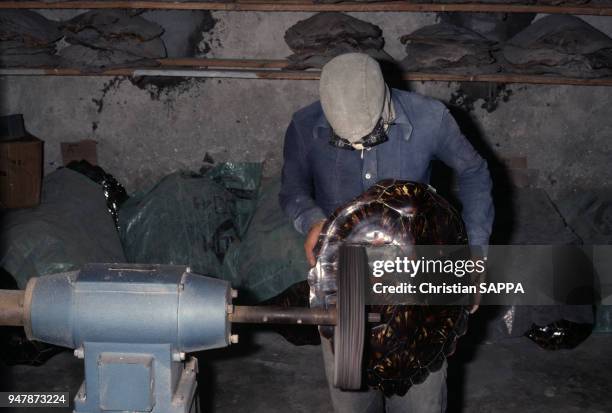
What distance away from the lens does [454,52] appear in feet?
11.7

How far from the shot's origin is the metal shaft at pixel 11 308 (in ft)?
3.81

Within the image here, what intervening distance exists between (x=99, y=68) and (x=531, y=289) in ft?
9.06

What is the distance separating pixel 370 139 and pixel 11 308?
1139 millimetres

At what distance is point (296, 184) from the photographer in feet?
7.14

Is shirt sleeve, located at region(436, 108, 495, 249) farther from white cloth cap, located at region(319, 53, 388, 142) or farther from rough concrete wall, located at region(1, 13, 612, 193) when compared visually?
rough concrete wall, located at region(1, 13, 612, 193)

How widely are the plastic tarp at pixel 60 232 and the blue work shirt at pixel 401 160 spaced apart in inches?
63.7

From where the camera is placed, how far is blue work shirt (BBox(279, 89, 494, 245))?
2066mm

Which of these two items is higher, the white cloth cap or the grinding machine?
the white cloth cap

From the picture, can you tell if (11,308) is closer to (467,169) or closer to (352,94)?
(352,94)

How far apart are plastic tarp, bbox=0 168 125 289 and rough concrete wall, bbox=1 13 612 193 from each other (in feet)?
1.47

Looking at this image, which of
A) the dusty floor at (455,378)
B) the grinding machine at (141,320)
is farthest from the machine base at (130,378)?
the dusty floor at (455,378)

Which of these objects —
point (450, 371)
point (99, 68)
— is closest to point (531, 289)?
point (450, 371)

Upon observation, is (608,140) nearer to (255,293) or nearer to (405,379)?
(255,293)

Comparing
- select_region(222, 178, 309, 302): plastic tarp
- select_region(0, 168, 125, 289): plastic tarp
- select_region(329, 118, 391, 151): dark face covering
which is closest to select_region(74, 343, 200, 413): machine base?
select_region(329, 118, 391, 151): dark face covering
